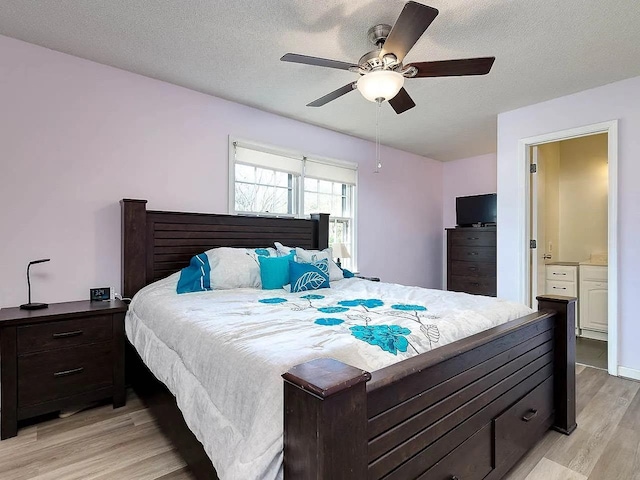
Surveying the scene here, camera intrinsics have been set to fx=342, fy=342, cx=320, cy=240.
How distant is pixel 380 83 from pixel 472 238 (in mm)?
3506

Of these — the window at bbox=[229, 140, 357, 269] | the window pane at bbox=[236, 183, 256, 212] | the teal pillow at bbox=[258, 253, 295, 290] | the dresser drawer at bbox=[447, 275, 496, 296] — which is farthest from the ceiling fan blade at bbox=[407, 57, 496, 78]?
the dresser drawer at bbox=[447, 275, 496, 296]

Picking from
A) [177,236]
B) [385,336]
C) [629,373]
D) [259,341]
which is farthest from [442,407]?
[629,373]

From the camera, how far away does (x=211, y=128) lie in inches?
126

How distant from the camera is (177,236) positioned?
2.93 meters

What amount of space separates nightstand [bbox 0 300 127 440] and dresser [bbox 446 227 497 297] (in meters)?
4.25

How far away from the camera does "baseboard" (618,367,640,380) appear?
2.81 meters

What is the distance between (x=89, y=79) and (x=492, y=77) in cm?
317

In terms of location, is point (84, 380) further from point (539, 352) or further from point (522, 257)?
point (522, 257)

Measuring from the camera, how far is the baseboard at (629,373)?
281cm

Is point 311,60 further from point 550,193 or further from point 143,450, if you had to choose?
point 550,193

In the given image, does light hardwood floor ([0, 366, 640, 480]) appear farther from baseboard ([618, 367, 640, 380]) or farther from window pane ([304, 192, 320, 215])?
window pane ([304, 192, 320, 215])

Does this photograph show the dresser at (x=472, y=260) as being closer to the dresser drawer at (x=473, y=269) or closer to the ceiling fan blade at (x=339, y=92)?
the dresser drawer at (x=473, y=269)

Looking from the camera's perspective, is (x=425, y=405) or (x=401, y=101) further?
(x=401, y=101)

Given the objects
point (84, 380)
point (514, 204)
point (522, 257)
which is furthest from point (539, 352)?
point (84, 380)
